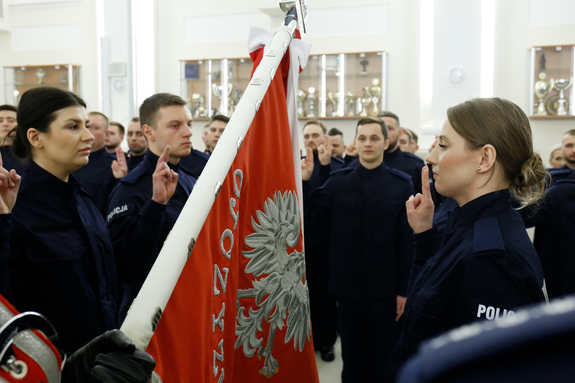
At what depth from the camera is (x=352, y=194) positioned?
129 inches

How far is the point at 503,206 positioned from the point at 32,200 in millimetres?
1433

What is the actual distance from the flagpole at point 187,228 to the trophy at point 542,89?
6522 mm

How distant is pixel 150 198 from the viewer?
2.07 metres

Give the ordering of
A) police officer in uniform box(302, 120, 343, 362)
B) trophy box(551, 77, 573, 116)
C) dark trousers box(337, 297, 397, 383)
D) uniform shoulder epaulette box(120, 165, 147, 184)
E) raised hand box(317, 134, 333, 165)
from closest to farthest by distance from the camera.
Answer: uniform shoulder epaulette box(120, 165, 147, 184)
dark trousers box(337, 297, 397, 383)
police officer in uniform box(302, 120, 343, 362)
raised hand box(317, 134, 333, 165)
trophy box(551, 77, 573, 116)

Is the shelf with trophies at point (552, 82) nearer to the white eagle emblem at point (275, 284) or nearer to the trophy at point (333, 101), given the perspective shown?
the trophy at point (333, 101)

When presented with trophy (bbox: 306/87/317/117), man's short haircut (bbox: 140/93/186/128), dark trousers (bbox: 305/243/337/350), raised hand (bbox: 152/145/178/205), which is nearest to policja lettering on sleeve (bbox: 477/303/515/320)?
raised hand (bbox: 152/145/178/205)

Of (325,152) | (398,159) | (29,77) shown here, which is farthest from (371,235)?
(29,77)

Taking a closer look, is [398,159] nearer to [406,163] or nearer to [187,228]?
[406,163]

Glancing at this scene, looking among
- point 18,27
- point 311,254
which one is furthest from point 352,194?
point 18,27

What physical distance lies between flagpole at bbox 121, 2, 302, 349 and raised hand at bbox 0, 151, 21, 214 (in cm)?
70

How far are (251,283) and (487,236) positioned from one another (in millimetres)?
600

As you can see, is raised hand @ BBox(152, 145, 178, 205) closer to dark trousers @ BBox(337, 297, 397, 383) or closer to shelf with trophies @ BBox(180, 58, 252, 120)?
dark trousers @ BBox(337, 297, 397, 383)

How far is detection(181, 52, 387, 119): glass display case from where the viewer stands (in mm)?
A: 7688

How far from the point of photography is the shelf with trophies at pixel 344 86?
7672 mm
